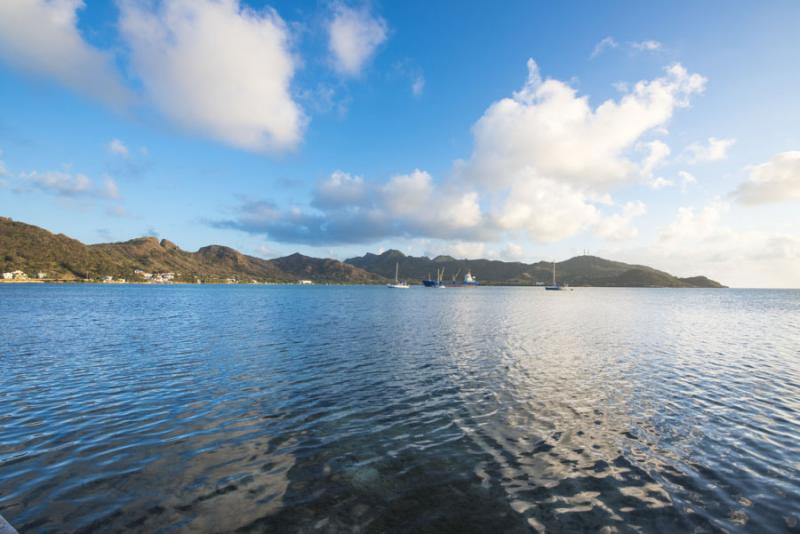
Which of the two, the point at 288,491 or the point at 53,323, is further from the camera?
the point at 53,323

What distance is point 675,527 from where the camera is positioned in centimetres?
1155

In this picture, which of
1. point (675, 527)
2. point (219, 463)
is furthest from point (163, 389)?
point (675, 527)

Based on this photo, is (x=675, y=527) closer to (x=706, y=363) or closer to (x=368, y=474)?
(x=368, y=474)

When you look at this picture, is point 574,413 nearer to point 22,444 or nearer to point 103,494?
point 103,494

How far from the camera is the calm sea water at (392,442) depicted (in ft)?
39.8

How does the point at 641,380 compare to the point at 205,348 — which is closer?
the point at 641,380

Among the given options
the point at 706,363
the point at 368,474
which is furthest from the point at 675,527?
the point at 706,363

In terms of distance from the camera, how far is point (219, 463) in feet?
50.6

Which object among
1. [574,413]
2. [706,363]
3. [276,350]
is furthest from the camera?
[276,350]

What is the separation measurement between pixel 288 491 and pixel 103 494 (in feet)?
21.0

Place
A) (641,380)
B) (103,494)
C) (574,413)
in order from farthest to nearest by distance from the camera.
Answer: (641,380), (574,413), (103,494)

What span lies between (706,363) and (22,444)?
5402 cm

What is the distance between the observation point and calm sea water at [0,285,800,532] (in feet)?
39.8

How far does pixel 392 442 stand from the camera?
58.3 feet
